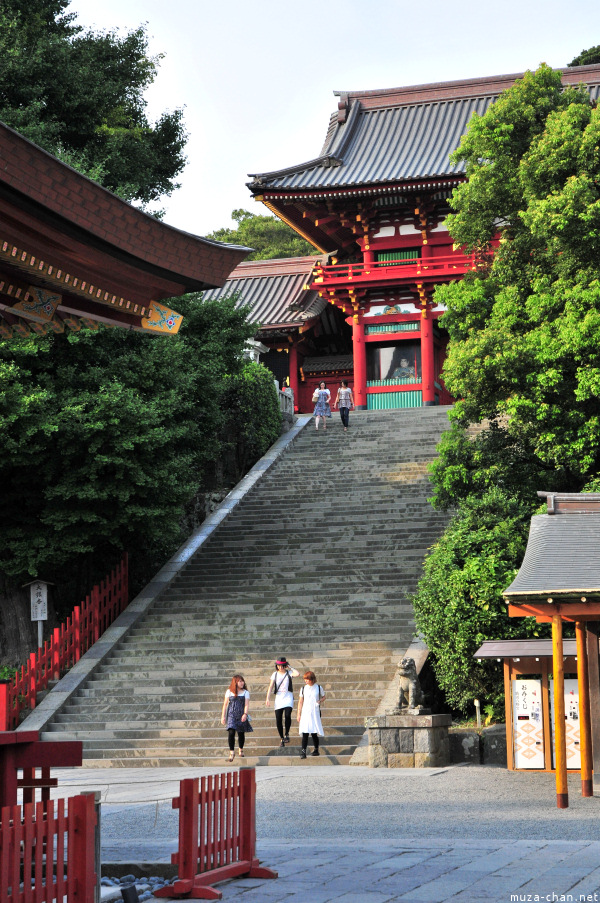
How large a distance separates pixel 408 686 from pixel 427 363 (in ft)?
62.1

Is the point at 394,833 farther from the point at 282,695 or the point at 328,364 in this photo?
the point at 328,364

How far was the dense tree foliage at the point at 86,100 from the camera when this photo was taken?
63.2 feet

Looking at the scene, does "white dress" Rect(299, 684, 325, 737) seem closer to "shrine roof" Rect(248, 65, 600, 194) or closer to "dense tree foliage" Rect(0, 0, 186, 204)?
"dense tree foliage" Rect(0, 0, 186, 204)

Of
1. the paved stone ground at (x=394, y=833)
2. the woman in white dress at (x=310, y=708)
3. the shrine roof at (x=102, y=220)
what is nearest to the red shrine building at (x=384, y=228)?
the woman in white dress at (x=310, y=708)

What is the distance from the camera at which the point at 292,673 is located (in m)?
14.5

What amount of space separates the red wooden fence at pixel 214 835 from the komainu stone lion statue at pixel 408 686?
21.7 ft

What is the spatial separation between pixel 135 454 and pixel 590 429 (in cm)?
719

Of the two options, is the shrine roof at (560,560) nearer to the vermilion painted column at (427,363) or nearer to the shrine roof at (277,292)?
the vermilion painted column at (427,363)

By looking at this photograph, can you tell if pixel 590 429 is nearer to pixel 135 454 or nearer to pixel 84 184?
pixel 135 454

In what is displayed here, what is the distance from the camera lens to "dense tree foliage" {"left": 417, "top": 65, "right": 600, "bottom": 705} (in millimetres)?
15906

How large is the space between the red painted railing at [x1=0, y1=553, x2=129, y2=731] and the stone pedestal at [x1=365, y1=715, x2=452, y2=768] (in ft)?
16.0

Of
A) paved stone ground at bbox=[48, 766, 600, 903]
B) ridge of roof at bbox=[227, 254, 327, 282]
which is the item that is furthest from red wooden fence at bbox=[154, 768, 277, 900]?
ridge of roof at bbox=[227, 254, 327, 282]

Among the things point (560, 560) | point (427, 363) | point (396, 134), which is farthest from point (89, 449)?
point (396, 134)

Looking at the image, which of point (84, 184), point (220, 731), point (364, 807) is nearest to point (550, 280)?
point (220, 731)
